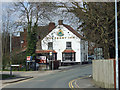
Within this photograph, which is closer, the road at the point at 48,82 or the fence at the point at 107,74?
the fence at the point at 107,74

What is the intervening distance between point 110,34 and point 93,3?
11.6 feet

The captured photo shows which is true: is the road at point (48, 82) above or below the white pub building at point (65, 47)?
below

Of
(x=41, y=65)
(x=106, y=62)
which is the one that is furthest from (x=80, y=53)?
(x=106, y=62)

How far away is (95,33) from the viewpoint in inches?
859

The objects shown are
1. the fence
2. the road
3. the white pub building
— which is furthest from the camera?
the white pub building

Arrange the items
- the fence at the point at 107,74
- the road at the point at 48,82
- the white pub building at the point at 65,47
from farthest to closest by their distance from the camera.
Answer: the white pub building at the point at 65,47, the road at the point at 48,82, the fence at the point at 107,74

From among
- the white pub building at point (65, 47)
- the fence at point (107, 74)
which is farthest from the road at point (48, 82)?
the white pub building at point (65, 47)

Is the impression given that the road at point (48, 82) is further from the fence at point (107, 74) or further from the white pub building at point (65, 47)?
the white pub building at point (65, 47)

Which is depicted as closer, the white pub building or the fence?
the fence

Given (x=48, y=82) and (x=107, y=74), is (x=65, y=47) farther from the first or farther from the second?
(x=107, y=74)

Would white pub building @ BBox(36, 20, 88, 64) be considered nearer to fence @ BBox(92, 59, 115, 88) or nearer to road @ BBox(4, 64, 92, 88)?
road @ BBox(4, 64, 92, 88)

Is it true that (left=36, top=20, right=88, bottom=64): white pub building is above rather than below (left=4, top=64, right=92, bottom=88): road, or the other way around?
above

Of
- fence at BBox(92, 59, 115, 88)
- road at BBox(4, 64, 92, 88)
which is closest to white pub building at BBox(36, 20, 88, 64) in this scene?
road at BBox(4, 64, 92, 88)

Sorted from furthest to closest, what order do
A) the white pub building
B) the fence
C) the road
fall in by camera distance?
the white pub building → the road → the fence
